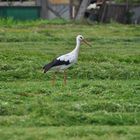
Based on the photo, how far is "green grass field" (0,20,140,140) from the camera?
10.9 meters

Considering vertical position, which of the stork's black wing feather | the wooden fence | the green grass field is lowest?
the wooden fence

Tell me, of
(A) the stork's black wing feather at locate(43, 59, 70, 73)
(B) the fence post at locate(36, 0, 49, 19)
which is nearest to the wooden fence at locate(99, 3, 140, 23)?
(B) the fence post at locate(36, 0, 49, 19)

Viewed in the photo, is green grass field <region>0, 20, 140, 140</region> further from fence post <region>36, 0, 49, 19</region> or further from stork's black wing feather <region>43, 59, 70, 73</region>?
fence post <region>36, 0, 49, 19</region>

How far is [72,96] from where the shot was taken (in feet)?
45.2

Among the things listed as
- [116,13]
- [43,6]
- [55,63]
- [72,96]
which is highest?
[55,63]

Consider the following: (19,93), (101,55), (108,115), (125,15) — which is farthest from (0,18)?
(108,115)

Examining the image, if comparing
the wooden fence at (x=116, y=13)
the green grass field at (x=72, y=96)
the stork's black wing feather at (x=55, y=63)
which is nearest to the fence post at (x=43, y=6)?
the wooden fence at (x=116, y=13)

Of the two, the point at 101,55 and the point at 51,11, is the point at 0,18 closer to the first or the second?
the point at 51,11

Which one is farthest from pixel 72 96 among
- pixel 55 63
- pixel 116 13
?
pixel 116 13

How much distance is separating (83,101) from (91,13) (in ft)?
100.0

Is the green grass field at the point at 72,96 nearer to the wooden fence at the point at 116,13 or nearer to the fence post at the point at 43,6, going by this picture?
the fence post at the point at 43,6

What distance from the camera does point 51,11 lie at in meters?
42.0

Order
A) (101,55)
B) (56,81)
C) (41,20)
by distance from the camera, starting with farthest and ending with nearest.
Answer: (41,20) < (101,55) < (56,81)

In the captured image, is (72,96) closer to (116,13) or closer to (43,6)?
(43,6)
